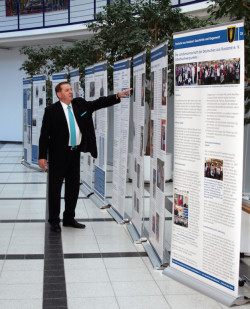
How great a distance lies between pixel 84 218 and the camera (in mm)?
6695

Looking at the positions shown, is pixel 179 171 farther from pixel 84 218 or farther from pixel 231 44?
pixel 84 218

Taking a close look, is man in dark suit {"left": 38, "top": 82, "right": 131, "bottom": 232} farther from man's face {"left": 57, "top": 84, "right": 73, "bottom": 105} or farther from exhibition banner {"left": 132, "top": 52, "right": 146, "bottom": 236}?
exhibition banner {"left": 132, "top": 52, "right": 146, "bottom": 236}

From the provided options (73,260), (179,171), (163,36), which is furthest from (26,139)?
(179,171)

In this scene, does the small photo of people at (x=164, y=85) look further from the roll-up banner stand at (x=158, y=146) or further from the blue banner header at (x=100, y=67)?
the blue banner header at (x=100, y=67)

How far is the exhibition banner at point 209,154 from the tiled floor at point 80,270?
0.31 meters

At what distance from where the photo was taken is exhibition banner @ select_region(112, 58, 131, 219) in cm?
615

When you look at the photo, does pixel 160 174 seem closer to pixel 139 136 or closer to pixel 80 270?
pixel 139 136

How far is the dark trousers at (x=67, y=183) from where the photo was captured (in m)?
5.88

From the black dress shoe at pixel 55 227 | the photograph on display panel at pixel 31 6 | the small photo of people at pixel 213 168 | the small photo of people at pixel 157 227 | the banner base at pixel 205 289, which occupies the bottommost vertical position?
the banner base at pixel 205 289

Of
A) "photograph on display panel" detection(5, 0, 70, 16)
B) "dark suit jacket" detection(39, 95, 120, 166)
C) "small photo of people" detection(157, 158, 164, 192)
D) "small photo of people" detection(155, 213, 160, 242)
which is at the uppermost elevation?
"photograph on display panel" detection(5, 0, 70, 16)

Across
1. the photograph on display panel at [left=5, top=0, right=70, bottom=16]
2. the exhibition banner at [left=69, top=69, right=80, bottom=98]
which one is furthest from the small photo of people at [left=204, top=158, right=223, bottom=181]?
the photograph on display panel at [left=5, top=0, right=70, bottom=16]

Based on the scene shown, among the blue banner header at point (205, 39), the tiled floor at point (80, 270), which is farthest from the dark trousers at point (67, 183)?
the blue banner header at point (205, 39)

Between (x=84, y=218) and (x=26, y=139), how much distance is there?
270 inches

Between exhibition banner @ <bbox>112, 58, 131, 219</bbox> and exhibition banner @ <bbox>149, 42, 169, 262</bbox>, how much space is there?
4.15 feet
